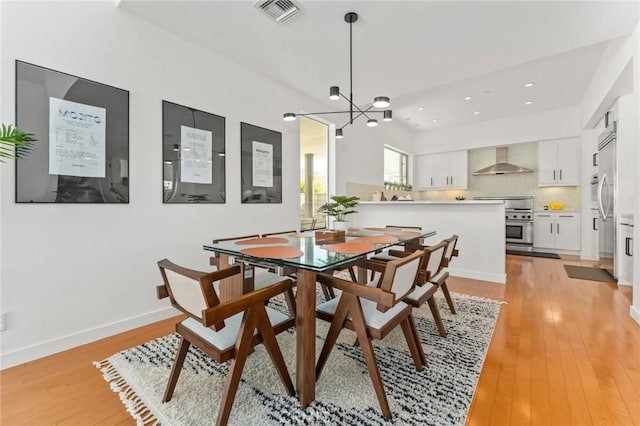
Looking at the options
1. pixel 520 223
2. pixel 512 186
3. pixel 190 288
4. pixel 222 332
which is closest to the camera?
pixel 190 288

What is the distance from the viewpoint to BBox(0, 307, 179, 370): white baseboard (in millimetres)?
1765

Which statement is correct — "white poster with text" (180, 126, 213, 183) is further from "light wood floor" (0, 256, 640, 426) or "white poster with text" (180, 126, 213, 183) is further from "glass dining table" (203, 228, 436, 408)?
"light wood floor" (0, 256, 640, 426)

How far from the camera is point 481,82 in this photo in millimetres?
4098

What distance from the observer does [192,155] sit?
2.66 metres

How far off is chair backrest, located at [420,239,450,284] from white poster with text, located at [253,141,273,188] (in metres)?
2.13

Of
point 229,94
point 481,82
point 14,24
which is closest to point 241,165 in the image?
point 229,94

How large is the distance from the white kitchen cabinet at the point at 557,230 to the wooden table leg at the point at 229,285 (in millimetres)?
6189

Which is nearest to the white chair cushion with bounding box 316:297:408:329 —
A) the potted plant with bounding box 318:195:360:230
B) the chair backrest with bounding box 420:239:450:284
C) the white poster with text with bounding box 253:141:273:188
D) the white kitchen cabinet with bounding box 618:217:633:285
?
the chair backrest with bounding box 420:239:450:284

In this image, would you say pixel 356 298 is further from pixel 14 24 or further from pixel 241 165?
pixel 14 24

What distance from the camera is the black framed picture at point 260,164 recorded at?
3156 millimetres

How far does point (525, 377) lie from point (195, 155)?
2980 mm

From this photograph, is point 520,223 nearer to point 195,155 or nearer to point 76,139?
point 195,155

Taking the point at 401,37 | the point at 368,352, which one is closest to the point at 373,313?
the point at 368,352

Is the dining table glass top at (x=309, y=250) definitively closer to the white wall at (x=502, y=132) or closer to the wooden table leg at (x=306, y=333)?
the wooden table leg at (x=306, y=333)
